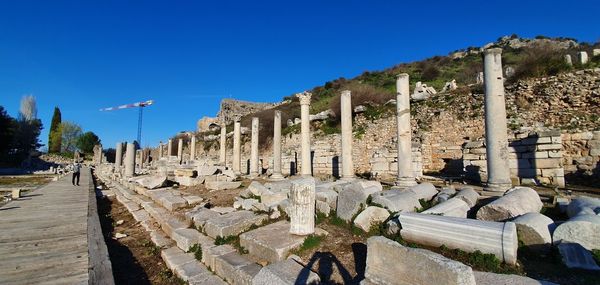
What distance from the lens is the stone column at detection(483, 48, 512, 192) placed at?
305 inches

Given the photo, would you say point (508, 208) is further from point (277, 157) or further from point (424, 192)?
point (277, 157)

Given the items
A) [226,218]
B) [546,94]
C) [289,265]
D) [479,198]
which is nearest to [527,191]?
[479,198]

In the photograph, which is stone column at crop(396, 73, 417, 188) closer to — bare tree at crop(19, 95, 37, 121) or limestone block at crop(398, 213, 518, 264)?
limestone block at crop(398, 213, 518, 264)

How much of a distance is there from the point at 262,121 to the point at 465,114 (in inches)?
816

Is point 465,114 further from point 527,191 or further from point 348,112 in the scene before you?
point 527,191

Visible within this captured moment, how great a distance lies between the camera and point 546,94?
14.5 metres

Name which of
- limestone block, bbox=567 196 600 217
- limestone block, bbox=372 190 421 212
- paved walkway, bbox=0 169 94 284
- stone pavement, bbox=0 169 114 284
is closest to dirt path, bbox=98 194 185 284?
stone pavement, bbox=0 169 114 284

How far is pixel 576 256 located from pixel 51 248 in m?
8.24

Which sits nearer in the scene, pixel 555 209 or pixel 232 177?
pixel 555 209

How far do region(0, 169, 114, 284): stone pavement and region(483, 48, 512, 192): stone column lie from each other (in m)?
8.80

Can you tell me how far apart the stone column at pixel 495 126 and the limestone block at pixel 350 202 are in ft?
13.6

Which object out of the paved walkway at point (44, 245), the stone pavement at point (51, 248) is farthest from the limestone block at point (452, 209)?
the paved walkway at point (44, 245)

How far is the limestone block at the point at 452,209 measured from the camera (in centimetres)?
499

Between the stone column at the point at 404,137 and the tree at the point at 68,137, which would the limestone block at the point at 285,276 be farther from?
the tree at the point at 68,137
